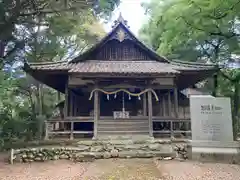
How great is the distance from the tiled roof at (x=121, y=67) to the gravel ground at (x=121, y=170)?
4.67 m

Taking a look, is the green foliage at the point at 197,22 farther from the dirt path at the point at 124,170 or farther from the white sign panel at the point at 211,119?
the dirt path at the point at 124,170

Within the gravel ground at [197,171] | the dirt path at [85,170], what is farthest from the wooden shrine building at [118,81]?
the gravel ground at [197,171]

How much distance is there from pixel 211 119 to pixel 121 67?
223 inches

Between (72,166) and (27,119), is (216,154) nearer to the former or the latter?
(72,166)

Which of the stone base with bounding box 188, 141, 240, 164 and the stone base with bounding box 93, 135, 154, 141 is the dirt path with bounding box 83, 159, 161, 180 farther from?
the stone base with bounding box 93, 135, 154, 141

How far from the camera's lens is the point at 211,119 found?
30.5 ft

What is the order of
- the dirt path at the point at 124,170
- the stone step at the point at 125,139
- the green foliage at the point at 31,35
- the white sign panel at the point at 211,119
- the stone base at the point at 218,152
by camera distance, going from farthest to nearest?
the green foliage at the point at 31,35 < the stone step at the point at 125,139 < the white sign panel at the point at 211,119 < the stone base at the point at 218,152 < the dirt path at the point at 124,170

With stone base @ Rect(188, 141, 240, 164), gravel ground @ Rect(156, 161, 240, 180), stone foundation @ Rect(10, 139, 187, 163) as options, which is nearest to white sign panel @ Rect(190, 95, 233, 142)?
stone base @ Rect(188, 141, 240, 164)

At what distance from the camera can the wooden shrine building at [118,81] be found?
40.3 feet

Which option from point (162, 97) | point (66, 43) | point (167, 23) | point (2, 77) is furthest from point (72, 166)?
point (66, 43)

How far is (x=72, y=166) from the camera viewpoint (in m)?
Answer: 8.50

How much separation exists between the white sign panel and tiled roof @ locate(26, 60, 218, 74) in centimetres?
311

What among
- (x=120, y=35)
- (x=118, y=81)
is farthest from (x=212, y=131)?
(x=120, y=35)

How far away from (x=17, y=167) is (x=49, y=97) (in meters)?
17.5
